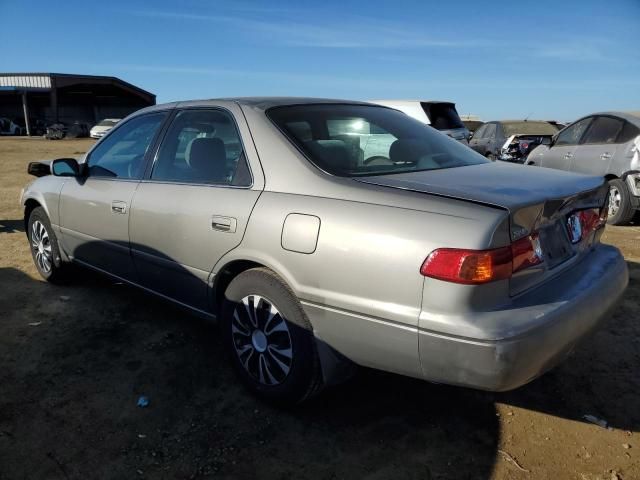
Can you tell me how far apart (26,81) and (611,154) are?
4605 cm

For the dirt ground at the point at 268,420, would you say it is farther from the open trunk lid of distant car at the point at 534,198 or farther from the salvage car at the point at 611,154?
the salvage car at the point at 611,154

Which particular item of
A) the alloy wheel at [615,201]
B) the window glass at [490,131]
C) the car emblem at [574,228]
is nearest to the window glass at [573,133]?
the alloy wheel at [615,201]

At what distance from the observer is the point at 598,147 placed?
7582mm

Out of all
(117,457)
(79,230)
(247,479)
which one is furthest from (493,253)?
(79,230)

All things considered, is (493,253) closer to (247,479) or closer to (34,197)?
(247,479)

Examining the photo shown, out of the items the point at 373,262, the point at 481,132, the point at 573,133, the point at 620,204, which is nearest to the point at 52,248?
the point at 373,262

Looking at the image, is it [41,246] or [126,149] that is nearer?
[126,149]

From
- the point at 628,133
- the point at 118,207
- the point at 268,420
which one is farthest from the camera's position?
the point at 628,133

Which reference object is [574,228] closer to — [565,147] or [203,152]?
[203,152]

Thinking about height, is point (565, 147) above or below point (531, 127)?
below

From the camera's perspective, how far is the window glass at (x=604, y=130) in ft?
24.3

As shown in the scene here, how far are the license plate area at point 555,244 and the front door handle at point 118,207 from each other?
258cm

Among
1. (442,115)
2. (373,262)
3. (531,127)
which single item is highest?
(442,115)

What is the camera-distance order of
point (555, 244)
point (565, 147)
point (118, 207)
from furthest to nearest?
point (565, 147) < point (118, 207) < point (555, 244)
